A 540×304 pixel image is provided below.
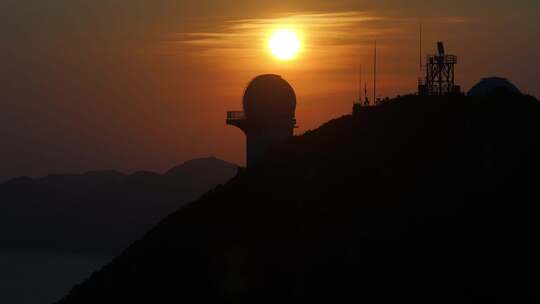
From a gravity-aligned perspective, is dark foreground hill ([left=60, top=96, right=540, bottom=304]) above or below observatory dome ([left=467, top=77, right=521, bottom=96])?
below

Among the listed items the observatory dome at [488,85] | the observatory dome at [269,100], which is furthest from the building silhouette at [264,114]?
the observatory dome at [488,85]

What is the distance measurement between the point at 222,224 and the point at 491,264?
49.1 feet

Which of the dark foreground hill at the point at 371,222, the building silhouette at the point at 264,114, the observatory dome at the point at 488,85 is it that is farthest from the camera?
the building silhouette at the point at 264,114

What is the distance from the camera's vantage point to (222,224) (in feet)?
193

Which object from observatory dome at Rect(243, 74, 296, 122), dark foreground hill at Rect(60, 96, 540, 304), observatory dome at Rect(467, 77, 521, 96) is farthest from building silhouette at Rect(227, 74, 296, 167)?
dark foreground hill at Rect(60, 96, 540, 304)

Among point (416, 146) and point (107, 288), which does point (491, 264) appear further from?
point (107, 288)

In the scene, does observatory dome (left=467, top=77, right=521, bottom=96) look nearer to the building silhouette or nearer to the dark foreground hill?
the building silhouette

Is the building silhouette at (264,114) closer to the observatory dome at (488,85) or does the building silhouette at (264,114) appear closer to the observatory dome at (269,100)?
the observatory dome at (269,100)

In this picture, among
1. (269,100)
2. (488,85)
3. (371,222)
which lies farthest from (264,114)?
(371,222)

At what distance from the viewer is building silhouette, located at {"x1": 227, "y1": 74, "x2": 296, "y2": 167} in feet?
301

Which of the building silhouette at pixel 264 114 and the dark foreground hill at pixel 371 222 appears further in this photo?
the building silhouette at pixel 264 114

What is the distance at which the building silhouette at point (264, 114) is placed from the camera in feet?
301

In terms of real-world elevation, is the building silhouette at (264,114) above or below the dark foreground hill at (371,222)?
above

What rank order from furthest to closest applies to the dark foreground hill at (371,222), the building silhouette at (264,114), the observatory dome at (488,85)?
1. the building silhouette at (264,114)
2. the observatory dome at (488,85)
3. the dark foreground hill at (371,222)
